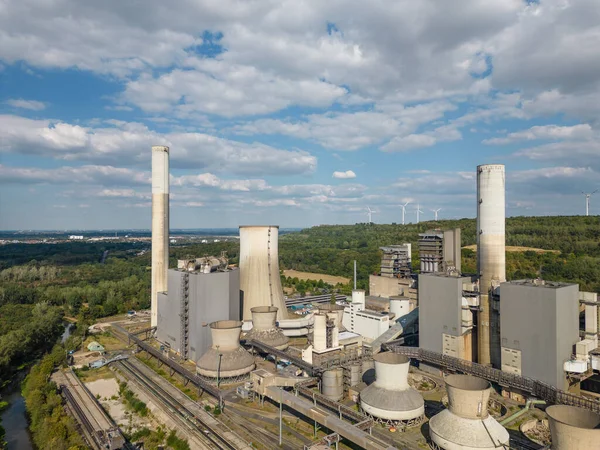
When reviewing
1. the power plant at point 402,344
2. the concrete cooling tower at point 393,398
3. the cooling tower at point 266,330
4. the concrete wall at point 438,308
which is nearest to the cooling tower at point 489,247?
the power plant at point 402,344

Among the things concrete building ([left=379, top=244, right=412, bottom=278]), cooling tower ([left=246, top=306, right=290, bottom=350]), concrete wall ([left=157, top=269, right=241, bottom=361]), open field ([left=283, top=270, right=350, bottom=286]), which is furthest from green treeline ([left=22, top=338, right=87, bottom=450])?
open field ([left=283, top=270, right=350, bottom=286])

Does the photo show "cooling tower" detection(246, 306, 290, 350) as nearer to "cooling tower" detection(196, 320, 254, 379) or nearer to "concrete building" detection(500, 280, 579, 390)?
"cooling tower" detection(196, 320, 254, 379)

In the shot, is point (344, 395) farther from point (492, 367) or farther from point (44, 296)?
point (44, 296)

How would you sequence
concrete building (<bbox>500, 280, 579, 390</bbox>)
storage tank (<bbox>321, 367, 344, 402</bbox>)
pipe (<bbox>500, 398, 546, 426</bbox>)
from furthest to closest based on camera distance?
storage tank (<bbox>321, 367, 344, 402</bbox>) < concrete building (<bbox>500, 280, 579, 390</bbox>) < pipe (<bbox>500, 398, 546, 426</bbox>)

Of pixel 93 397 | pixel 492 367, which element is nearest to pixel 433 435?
pixel 492 367

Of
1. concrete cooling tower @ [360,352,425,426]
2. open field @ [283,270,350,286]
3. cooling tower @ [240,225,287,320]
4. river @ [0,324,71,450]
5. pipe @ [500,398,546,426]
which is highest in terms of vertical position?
cooling tower @ [240,225,287,320]

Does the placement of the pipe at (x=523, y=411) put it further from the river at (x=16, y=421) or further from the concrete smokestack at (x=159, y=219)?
the concrete smokestack at (x=159, y=219)
